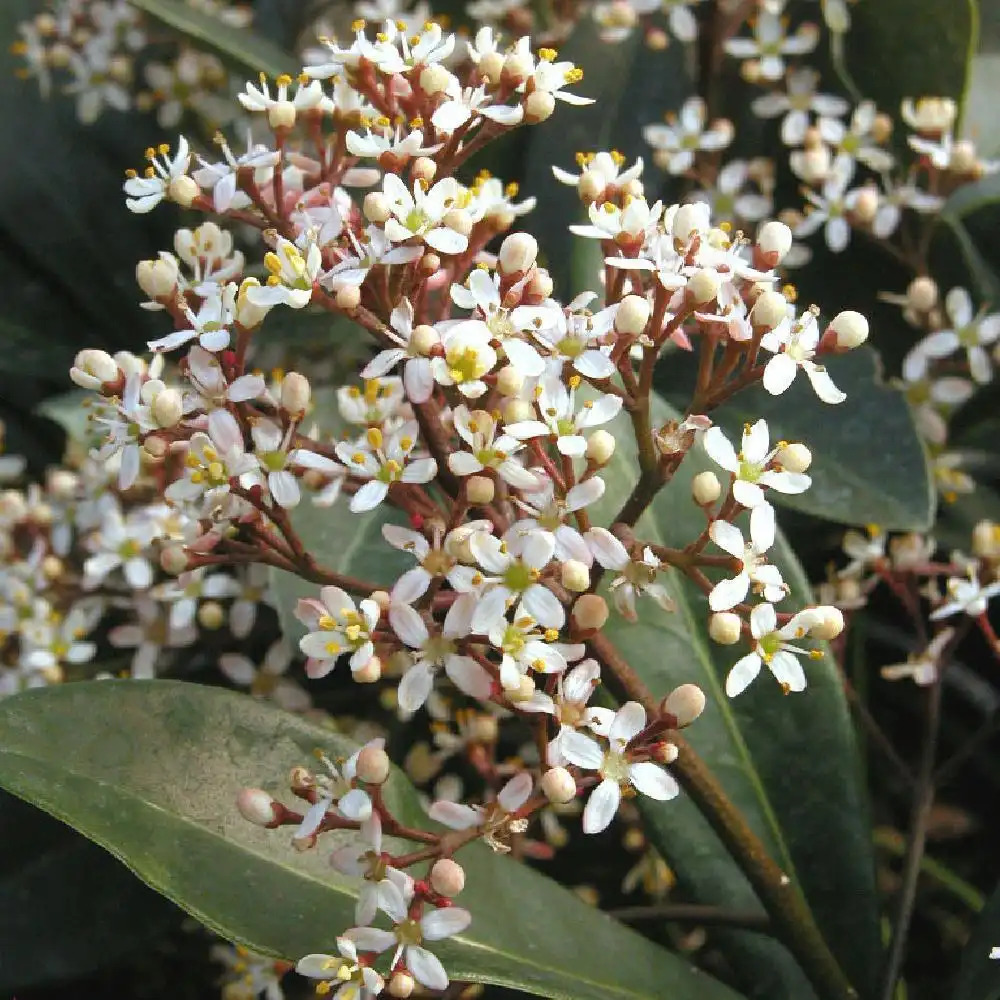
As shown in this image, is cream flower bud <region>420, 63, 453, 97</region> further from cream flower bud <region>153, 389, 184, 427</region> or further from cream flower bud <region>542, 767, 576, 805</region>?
cream flower bud <region>542, 767, 576, 805</region>

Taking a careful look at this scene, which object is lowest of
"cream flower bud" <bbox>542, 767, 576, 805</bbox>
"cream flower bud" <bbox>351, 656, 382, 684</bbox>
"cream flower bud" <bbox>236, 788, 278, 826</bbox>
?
"cream flower bud" <bbox>236, 788, 278, 826</bbox>

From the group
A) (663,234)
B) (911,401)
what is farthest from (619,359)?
(911,401)

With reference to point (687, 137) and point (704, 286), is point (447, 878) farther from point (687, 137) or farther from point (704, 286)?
point (687, 137)

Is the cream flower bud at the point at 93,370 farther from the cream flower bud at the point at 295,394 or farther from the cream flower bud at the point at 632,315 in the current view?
the cream flower bud at the point at 632,315

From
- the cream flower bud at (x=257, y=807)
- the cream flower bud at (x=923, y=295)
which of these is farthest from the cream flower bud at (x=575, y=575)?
the cream flower bud at (x=923, y=295)

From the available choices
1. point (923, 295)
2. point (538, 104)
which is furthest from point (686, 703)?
point (923, 295)

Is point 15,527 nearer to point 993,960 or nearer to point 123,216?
point 123,216

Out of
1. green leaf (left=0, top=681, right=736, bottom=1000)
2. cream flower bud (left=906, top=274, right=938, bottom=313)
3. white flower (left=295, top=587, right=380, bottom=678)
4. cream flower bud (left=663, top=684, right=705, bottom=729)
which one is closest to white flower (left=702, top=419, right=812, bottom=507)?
cream flower bud (left=663, top=684, right=705, bottom=729)
